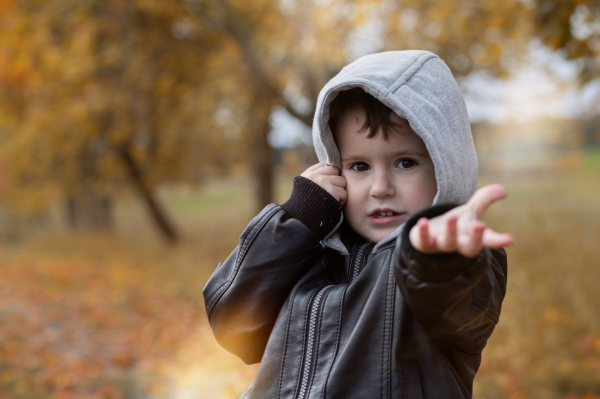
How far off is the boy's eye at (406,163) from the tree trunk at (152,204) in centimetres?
1139

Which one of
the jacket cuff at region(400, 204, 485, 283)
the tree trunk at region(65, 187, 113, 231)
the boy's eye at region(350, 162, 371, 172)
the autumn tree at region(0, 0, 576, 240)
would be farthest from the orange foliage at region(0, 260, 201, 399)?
the tree trunk at region(65, 187, 113, 231)

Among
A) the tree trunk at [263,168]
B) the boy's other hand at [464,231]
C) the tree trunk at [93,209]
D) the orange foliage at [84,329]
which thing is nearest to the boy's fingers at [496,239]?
the boy's other hand at [464,231]

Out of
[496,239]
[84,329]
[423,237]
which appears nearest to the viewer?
[496,239]

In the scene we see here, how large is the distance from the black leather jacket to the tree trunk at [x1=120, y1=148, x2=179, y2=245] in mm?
11172

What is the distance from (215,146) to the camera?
10414 mm

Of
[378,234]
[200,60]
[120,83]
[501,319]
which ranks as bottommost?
[378,234]

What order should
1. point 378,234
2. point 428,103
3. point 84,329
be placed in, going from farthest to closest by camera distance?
point 84,329, point 378,234, point 428,103

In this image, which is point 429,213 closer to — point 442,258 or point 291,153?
point 442,258

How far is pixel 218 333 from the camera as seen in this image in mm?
1669

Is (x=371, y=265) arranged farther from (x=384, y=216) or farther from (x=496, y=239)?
(x=496, y=239)

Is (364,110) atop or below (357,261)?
atop

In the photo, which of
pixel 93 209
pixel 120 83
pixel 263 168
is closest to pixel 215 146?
pixel 263 168

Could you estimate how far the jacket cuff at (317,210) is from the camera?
1604mm

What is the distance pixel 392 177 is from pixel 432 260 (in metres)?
0.39
